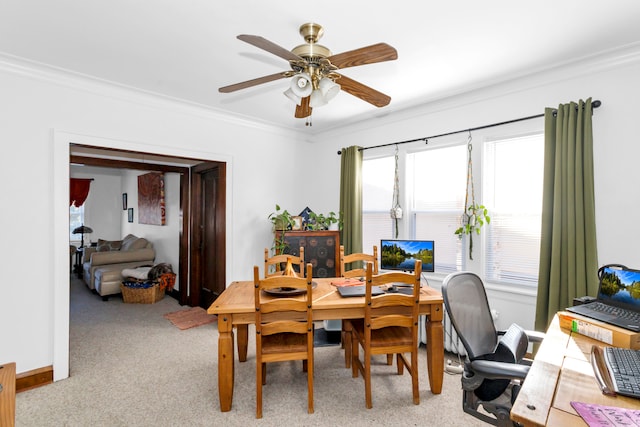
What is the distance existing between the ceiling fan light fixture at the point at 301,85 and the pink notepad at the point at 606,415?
5.89 ft

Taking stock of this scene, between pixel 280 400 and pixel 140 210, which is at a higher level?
pixel 140 210

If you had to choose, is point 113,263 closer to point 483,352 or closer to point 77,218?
point 77,218

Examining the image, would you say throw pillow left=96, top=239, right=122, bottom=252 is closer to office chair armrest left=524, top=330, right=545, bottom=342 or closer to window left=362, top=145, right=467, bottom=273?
window left=362, top=145, right=467, bottom=273

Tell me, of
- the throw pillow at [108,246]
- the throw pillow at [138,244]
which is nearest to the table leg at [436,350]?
the throw pillow at [138,244]

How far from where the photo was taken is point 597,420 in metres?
0.92

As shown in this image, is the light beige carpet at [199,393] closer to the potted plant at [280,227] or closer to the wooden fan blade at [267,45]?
the potted plant at [280,227]

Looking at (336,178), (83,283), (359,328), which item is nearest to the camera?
(359,328)

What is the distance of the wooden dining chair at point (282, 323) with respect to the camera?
2.08 meters

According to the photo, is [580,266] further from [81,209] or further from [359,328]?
[81,209]

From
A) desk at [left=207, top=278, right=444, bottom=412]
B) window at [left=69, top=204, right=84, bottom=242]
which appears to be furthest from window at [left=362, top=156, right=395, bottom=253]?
window at [left=69, top=204, right=84, bottom=242]

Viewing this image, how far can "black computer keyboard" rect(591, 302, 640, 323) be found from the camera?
1.58 m

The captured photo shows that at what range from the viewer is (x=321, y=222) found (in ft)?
13.5

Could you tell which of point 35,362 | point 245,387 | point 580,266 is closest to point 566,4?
point 580,266

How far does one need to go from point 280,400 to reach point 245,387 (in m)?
0.36
